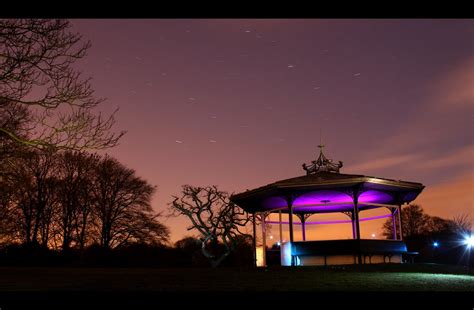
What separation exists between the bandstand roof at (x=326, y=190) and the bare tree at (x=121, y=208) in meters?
15.5

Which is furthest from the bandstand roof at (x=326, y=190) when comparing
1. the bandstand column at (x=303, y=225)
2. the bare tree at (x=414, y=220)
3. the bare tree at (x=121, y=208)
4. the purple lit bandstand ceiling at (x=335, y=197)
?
the bare tree at (x=414, y=220)

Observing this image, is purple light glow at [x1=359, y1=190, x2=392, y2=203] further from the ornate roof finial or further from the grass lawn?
the grass lawn

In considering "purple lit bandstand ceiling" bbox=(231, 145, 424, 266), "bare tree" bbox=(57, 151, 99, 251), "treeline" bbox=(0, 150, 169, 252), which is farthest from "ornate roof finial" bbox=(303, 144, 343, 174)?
"bare tree" bbox=(57, 151, 99, 251)

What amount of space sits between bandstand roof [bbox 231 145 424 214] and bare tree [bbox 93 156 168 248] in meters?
15.5

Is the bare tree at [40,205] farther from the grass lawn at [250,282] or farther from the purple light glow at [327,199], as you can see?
the grass lawn at [250,282]

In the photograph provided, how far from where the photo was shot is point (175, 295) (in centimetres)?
829

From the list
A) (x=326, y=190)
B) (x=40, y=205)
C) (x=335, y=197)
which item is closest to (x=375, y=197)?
(x=335, y=197)

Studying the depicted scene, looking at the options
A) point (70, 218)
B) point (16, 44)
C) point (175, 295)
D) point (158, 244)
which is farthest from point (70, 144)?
point (158, 244)

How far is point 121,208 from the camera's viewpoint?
135 feet

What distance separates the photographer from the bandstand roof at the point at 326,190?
76.7ft
